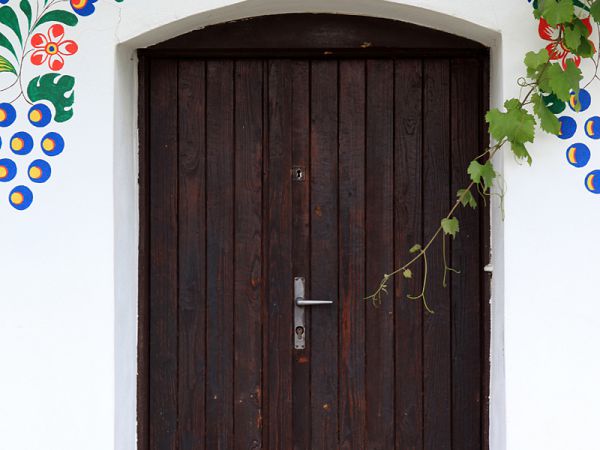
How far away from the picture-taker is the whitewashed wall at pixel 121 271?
2.52m

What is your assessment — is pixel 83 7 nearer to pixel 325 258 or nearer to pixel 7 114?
pixel 7 114

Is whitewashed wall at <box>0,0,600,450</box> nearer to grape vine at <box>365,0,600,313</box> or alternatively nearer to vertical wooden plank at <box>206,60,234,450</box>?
grape vine at <box>365,0,600,313</box>

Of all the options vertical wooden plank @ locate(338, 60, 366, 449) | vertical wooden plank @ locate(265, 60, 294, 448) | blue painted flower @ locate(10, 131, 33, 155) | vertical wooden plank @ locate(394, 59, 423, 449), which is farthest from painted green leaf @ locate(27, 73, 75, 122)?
vertical wooden plank @ locate(394, 59, 423, 449)

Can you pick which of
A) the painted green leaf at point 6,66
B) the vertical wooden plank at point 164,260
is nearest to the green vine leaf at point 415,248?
the vertical wooden plank at point 164,260

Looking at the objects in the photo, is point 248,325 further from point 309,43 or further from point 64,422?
point 309,43

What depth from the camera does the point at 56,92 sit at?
102 inches

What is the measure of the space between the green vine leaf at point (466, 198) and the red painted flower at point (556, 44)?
Answer: 1.72 feet

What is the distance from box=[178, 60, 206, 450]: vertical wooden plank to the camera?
2830 mm

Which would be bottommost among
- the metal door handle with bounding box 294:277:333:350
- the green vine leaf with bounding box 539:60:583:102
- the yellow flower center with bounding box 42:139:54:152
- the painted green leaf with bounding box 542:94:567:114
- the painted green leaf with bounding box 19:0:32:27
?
the metal door handle with bounding box 294:277:333:350

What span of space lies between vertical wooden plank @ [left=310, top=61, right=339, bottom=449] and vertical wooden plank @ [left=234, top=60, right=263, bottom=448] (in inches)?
8.1

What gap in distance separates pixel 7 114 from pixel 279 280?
1.12 m

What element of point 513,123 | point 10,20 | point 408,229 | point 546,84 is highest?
point 10,20

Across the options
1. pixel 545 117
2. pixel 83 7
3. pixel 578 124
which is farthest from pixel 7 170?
pixel 578 124

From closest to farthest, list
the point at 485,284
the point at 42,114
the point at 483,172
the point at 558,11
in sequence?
the point at 558,11, the point at 483,172, the point at 42,114, the point at 485,284
